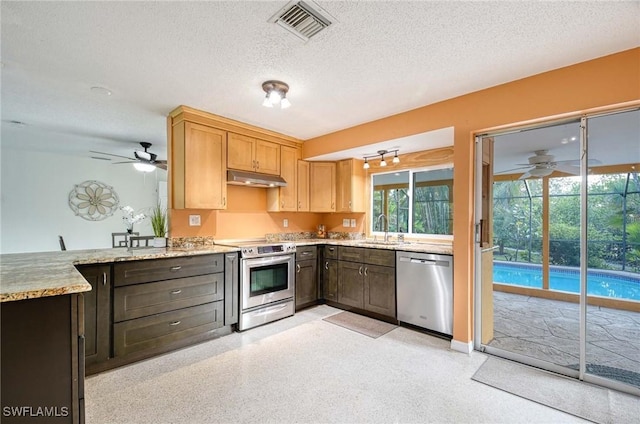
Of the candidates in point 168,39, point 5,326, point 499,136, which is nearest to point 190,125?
point 168,39

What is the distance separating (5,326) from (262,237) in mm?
3218

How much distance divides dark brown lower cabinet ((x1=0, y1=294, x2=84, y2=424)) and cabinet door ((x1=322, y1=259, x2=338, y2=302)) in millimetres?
3047

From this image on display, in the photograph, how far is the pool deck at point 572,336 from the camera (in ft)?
7.90

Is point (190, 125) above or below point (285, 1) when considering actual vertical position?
below

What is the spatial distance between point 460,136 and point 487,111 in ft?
1.02

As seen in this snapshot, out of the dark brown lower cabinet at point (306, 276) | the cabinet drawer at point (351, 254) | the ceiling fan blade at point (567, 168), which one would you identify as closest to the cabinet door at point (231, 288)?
the dark brown lower cabinet at point (306, 276)

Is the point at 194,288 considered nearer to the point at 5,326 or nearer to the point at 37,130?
the point at 5,326

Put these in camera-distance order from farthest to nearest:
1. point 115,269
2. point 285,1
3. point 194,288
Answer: point 194,288 < point 115,269 < point 285,1

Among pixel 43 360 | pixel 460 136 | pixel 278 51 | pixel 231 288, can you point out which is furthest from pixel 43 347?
pixel 460 136

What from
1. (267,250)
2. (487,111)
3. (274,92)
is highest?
(274,92)

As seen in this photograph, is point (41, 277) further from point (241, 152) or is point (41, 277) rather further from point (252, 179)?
point (241, 152)

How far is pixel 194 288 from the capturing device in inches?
117

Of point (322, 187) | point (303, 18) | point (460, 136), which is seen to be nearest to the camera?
point (303, 18)

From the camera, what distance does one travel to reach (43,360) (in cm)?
135
